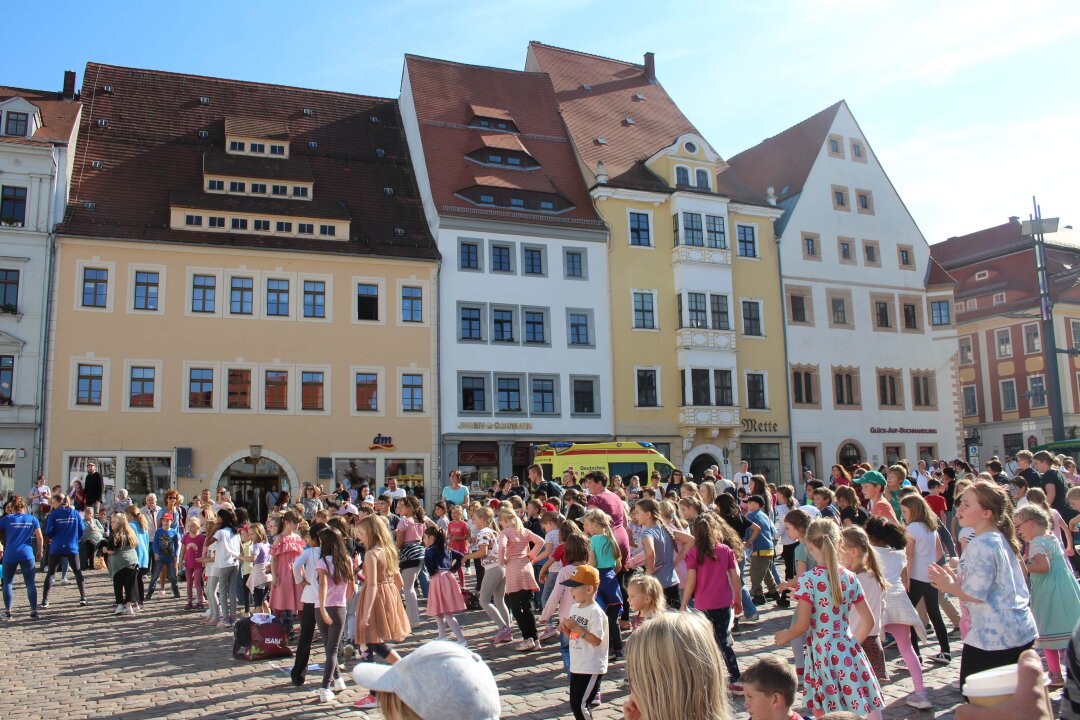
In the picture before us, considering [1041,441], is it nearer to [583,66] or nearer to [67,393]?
[583,66]

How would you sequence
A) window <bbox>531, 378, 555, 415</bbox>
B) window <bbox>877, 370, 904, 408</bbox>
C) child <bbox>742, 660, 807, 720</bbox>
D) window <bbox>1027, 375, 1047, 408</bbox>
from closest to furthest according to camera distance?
child <bbox>742, 660, 807, 720</bbox>, window <bbox>531, 378, 555, 415</bbox>, window <bbox>877, 370, 904, 408</bbox>, window <bbox>1027, 375, 1047, 408</bbox>

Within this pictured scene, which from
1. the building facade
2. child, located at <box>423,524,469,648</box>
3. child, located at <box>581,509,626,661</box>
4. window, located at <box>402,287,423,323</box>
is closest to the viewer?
child, located at <box>581,509,626,661</box>

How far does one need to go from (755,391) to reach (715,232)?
6.40 meters

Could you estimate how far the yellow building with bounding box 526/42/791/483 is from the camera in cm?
3569

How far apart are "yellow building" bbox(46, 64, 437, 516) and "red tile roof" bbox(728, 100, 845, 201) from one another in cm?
1709

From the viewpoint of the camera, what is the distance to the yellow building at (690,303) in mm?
35688

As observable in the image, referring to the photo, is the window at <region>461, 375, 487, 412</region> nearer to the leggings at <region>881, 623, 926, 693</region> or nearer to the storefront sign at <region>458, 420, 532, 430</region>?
the storefront sign at <region>458, 420, 532, 430</region>

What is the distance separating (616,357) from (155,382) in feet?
51.3

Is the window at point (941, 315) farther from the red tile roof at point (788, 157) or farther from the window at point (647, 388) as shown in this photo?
the window at point (647, 388)

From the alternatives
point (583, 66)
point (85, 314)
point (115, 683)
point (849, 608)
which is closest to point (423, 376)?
point (85, 314)

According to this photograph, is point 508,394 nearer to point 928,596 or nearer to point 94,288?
point 94,288

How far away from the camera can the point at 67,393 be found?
93.7 feet

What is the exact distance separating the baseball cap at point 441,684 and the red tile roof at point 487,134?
3140 centimetres

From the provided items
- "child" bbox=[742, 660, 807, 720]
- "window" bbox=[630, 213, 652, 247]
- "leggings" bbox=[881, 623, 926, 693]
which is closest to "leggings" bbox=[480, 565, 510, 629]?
"leggings" bbox=[881, 623, 926, 693]
